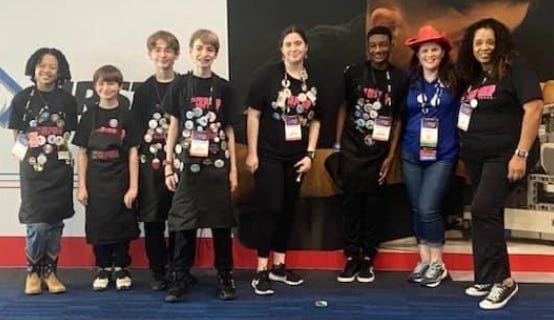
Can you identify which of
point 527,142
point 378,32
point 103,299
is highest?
point 378,32

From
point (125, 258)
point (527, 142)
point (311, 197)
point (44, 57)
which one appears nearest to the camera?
point (527, 142)

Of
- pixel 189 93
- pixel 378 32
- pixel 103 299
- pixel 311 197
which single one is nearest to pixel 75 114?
pixel 189 93

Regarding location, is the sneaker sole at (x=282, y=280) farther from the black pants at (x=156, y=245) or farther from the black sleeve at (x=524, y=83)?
the black sleeve at (x=524, y=83)

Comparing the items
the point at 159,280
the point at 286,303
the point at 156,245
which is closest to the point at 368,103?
the point at 286,303

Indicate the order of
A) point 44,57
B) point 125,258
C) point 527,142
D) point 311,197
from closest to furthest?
point 527,142, point 44,57, point 125,258, point 311,197

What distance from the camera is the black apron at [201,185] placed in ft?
11.3

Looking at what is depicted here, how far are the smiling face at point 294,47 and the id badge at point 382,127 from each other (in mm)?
564

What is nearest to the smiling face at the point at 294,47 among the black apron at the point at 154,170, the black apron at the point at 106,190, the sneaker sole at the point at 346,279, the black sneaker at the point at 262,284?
the black apron at the point at 154,170

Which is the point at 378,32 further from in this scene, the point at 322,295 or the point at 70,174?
the point at 70,174

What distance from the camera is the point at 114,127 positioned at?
3643 millimetres

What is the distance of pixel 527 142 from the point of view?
10.9ft

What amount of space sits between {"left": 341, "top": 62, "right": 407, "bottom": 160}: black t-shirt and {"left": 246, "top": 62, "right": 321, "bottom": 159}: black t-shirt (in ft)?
0.74

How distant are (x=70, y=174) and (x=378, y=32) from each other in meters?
1.84

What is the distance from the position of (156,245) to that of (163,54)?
1.05m
